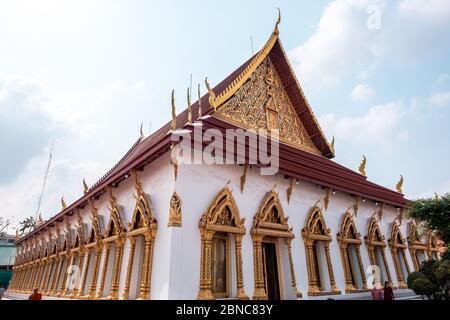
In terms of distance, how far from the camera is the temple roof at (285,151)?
6.57 metres

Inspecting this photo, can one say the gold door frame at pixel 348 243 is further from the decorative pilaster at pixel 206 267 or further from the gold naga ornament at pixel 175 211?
the gold naga ornament at pixel 175 211

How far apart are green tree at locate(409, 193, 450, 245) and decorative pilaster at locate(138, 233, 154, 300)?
22.9 ft

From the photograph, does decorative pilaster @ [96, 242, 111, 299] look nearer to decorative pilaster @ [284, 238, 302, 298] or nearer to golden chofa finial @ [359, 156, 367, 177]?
decorative pilaster @ [284, 238, 302, 298]

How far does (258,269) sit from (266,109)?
4.96m

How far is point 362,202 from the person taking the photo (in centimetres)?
938

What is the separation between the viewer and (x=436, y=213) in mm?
7832

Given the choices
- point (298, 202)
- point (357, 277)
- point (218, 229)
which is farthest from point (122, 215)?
point (357, 277)

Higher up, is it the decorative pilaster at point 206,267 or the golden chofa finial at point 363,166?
the golden chofa finial at point 363,166

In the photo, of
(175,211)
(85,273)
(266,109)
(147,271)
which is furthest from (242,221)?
(85,273)

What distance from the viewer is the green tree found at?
772 centimetres

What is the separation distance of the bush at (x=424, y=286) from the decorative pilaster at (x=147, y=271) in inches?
246

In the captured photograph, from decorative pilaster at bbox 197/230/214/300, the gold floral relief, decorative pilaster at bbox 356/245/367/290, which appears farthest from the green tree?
decorative pilaster at bbox 197/230/214/300

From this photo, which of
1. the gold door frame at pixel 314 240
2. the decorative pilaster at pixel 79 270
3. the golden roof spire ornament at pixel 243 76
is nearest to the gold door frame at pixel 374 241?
the gold door frame at pixel 314 240
